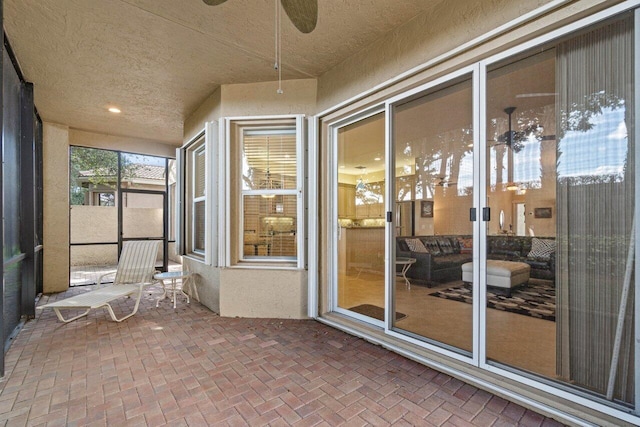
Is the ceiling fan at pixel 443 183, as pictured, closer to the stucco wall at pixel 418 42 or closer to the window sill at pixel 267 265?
the stucco wall at pixel 418 42

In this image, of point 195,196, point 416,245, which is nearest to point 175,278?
point 195,196

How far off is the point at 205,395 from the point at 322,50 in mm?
Answer: 3225

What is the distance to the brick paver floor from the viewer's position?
1758 mm

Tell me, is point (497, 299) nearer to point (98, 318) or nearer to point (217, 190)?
point (217, 190)

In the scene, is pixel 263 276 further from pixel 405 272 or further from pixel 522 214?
pixel 522 214

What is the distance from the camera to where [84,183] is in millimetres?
5668

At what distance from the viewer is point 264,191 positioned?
12.2 feet

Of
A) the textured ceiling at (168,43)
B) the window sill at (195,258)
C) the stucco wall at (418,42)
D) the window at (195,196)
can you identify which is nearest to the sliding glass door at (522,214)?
the stucco wall at (418,42)

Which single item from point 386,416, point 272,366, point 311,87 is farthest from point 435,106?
point 272,366

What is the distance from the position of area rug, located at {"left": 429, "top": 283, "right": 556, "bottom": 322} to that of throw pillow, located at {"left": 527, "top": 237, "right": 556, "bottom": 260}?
21cm

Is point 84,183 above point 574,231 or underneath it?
above

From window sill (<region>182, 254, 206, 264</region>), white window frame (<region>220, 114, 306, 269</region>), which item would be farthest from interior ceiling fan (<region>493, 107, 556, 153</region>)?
window sill (<region>182, 254, 206, 264</region>)

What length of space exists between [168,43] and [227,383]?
3126mm

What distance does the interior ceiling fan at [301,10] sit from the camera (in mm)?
1998
